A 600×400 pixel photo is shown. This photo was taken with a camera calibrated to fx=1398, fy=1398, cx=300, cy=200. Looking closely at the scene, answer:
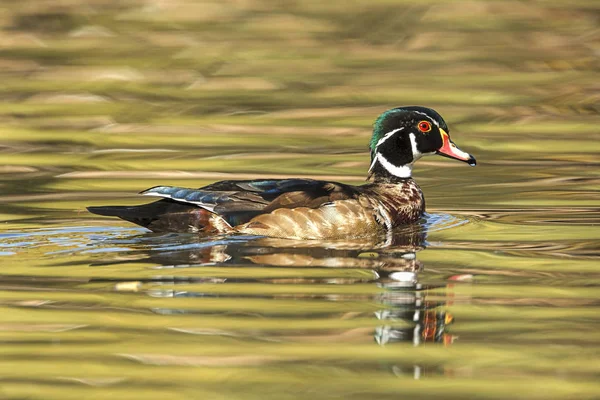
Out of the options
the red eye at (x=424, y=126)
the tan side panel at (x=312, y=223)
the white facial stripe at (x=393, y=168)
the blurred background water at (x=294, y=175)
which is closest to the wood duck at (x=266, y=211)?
the tan side panel at (x=312, y=223)

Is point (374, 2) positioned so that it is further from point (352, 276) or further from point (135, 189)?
point (352, 276)

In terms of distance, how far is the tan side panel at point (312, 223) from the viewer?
10453 mm

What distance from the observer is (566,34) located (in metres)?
22.2

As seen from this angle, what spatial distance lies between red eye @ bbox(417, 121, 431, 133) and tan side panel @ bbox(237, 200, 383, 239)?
1.27 meters

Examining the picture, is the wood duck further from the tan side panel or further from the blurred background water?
the blurred background water

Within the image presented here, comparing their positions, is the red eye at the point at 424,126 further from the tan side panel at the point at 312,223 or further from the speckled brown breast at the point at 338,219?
the tan side panel at the point at 312,223

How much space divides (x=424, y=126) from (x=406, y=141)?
220 millimetres

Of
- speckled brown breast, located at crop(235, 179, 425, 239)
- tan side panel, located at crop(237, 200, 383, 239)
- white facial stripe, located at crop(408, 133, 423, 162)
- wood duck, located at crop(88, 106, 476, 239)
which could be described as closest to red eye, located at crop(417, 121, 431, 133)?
white facial stripe, located at crop(408, 133, 423, 162)

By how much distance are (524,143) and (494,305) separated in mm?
7344

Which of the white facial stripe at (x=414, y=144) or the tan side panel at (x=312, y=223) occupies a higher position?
the white facial stripe at (x=414, y=144)

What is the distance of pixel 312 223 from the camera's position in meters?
10.5

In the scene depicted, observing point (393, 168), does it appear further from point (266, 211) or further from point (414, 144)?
point (266, 211)

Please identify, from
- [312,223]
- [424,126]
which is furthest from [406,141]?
[312,223]

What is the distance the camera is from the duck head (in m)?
11.7
